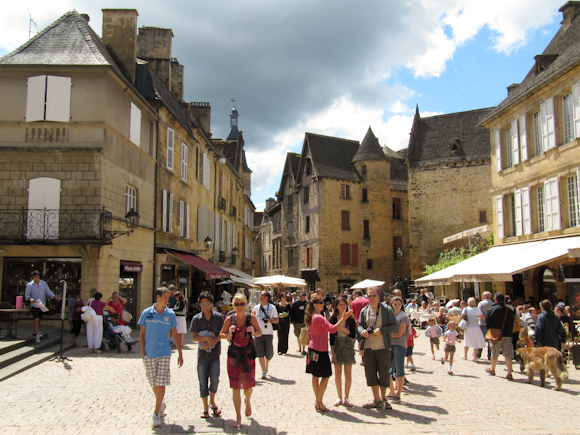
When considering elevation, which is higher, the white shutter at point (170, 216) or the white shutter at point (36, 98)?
the white shutter at point (36, 98)

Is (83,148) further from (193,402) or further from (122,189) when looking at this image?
(193,402)

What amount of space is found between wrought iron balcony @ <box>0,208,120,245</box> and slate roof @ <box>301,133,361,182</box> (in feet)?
81.4

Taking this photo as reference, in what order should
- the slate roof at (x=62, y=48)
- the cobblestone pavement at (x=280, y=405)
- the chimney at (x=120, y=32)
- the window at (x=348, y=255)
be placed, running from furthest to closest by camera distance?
1. the window at (x=348, y=255)
2. the chimney at (x=120, y=32)
3. the slate roof at (x=62, y=48)
4. the cobblestone pavement at (x=280, y=405)

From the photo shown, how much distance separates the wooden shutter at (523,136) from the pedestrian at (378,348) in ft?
46.2

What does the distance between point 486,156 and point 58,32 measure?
25.2 metres

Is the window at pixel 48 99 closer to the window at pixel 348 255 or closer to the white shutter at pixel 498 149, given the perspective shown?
the white shutter at pixel 498 149

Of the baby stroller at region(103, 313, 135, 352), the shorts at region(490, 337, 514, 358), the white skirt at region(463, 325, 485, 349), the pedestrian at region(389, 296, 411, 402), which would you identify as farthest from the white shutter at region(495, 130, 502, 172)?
the baby stroller at region(103, 313, 135, 352)

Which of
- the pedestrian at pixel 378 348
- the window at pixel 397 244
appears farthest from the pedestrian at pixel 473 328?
the window at pixel 397 244

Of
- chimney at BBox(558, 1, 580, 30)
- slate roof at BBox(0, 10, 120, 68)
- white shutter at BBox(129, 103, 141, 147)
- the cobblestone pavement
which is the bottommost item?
the cobblestone pavement

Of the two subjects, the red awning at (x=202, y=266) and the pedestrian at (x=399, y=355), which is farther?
the red awning at (x=202, y=266)

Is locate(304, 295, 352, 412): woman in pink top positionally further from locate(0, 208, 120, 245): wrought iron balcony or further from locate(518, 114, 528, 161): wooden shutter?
locate(518, 114, 528, 161): wooden shutter

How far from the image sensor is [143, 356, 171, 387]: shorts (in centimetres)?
614

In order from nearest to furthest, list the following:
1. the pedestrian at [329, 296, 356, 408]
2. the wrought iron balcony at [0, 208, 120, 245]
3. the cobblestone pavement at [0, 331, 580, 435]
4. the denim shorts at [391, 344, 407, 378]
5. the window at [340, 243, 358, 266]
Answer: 1. the cobblestone pavement at [0, 331, 580, 435]
2. the pedestrian at [329, 296, 356, 408]
3. the denim shorts at [391, 344, 407, 378]
4. the wrought iron balcony at [0, 208, 120, 245]
5. the window at [340, 243, 358, 266]

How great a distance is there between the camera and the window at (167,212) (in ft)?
63.7
